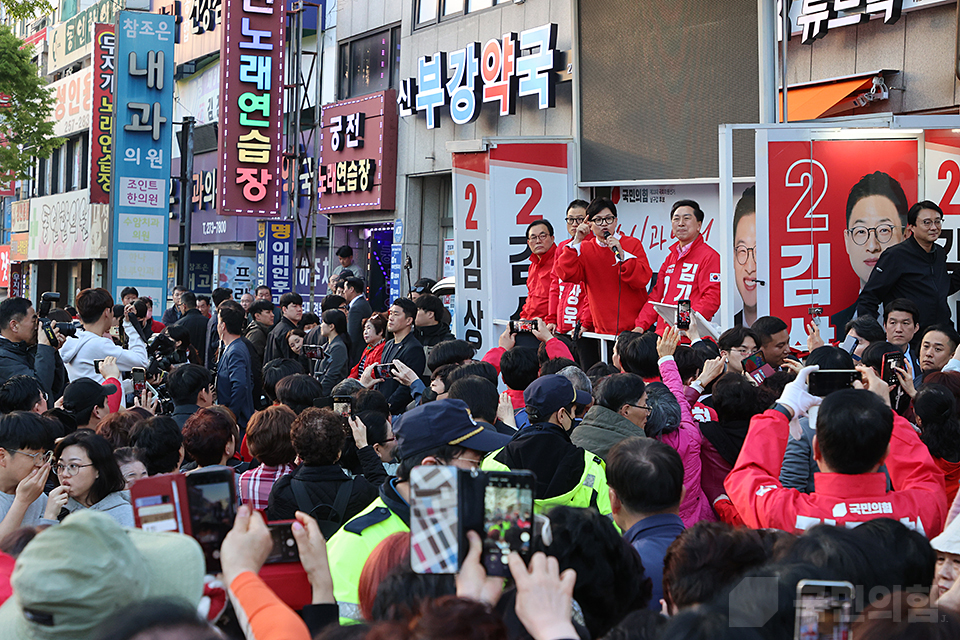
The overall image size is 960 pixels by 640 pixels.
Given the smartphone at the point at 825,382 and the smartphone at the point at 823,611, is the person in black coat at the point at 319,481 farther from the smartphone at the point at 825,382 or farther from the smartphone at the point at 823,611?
the smartphone at the point at 823,611

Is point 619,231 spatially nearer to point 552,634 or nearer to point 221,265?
point 552,634

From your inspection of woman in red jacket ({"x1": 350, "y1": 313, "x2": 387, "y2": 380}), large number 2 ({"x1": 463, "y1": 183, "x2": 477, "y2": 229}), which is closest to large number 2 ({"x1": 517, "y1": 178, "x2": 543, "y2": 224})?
large number 2 ({"x1": 463, "y1": 183, "x2": 477, "y2": 229})

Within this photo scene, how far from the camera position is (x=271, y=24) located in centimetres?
1667

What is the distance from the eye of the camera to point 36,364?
268 inches

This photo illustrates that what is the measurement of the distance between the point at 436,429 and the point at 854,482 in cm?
146

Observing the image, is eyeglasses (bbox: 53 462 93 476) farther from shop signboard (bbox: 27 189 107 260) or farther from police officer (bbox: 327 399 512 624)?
shop signboard (bbox: 27 189 107 260)

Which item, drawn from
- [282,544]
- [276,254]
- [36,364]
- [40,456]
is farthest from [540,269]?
[276,254]

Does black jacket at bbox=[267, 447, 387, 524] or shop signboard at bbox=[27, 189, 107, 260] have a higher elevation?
shop signboard at bbox=[27, 189, 107, 260]

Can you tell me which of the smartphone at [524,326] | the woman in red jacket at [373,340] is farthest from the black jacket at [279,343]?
the smartphone at [524,326]

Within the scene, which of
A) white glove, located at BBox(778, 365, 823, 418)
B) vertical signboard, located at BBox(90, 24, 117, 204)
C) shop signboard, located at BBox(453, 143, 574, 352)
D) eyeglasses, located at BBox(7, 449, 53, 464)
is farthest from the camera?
vertical signboard, located at BBox(90, 24, 117, 204)

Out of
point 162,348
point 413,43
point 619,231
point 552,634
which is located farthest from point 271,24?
point 552,634

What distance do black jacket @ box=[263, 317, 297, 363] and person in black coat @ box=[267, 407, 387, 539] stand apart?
5857mm

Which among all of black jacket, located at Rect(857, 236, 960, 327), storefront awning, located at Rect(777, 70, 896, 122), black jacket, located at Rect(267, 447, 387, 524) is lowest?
black jacket, located at Rect(267, 447, 387, 524)

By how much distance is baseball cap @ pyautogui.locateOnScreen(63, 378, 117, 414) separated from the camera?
5.41 meters
